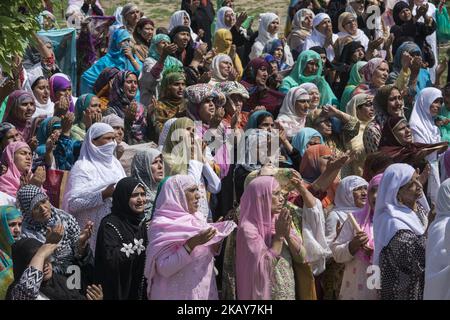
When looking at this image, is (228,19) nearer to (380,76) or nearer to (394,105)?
(380,76)

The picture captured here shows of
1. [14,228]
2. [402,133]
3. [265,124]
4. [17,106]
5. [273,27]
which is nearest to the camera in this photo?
[14,228]

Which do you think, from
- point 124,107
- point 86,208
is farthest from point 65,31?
point 86,208

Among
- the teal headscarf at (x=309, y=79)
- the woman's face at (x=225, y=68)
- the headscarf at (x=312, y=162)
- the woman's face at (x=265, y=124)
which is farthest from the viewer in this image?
the teal headscarf at (x=309, y=79)

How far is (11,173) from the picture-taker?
37.3ft

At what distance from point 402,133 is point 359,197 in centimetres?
154

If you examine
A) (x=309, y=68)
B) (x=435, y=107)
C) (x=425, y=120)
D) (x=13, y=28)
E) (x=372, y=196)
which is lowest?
(x=309, y=68)

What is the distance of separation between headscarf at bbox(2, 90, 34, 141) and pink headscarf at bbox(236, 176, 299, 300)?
134 inches

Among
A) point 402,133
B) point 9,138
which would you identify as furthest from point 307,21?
point 9,138

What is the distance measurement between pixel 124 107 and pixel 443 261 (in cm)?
483

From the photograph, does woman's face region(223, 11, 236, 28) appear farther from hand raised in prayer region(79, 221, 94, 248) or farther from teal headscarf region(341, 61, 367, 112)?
hand raised in prayer region(79, 221, 94, 248)

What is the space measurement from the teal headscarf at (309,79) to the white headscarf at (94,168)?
12.4ft

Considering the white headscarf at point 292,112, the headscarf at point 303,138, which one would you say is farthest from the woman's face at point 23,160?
the white headscarf at point 292,112

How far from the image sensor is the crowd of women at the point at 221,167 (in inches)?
382

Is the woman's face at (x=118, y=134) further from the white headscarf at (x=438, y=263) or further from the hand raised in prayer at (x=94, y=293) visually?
the white headscarf at (x=438, y=263)
